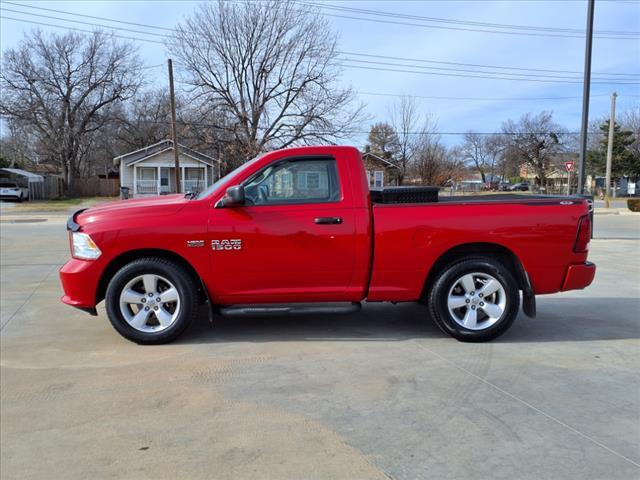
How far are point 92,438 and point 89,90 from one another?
52.5m

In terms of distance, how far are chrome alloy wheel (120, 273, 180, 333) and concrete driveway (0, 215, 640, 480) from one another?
0.26 meters

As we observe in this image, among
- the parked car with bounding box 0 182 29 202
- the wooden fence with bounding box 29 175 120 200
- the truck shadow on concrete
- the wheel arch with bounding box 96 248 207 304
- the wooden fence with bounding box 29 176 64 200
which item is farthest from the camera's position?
the wooden fence with bounding box 29 175 120 200

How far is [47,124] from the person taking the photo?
158ft

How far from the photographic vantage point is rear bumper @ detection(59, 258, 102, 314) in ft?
16.5

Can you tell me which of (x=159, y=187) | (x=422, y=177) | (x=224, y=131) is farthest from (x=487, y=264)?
(x=159, y=187)

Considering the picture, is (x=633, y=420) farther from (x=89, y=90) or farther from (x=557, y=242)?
(x=89, y=90)

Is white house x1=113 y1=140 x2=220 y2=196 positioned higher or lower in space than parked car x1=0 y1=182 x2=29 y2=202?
higher

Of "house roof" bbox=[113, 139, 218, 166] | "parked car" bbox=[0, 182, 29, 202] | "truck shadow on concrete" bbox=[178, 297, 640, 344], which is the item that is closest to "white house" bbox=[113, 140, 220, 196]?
"house roof" bbox=[113, 139, 218, 166]

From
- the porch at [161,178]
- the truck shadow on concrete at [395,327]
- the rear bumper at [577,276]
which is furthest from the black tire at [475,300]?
the porch at [161,178]

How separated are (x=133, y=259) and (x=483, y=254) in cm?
348

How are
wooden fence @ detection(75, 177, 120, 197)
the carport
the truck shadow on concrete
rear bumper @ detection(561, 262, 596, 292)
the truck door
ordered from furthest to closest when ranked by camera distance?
wooden fence @ detection(75, 177, 120, 197), the carport, the truck shadow on concrete, rear bumper @ detection(561, 262, 596, 292), the truck door

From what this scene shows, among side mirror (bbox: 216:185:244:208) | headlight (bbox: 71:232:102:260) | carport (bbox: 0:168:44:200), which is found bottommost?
headlight (bbox: 71:232:102:260)

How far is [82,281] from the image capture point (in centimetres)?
504

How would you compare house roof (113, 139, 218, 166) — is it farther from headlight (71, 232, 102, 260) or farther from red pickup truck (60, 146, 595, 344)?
red pickup truck (60, 146, 595, 344)
